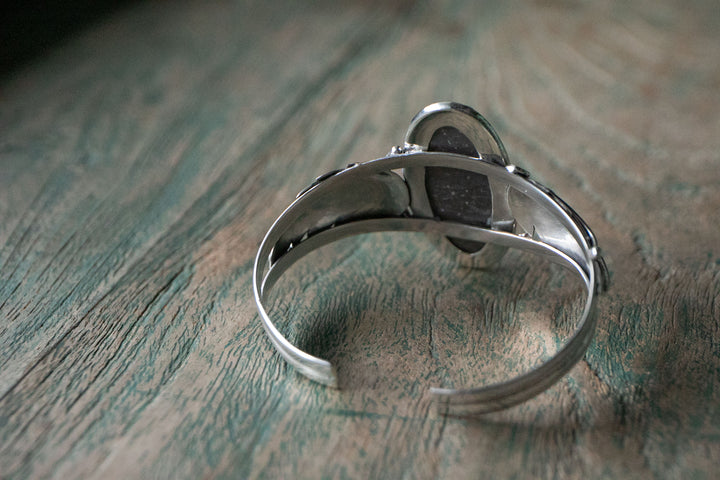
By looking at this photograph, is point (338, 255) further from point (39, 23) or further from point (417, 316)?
point (39, 23)

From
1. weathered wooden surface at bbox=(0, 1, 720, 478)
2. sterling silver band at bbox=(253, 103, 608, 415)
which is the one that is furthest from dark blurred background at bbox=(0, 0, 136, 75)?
sterling silver band at bbox=(253, 103, 608, 415)

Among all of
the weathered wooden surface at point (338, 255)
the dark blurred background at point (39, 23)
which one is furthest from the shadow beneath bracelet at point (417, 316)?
the dark blurred background at point (39, 23)

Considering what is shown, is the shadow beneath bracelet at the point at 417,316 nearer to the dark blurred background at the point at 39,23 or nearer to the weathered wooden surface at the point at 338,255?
the weathered wooden surface at the point at 338,255

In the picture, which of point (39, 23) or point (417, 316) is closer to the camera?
point (417, 316)

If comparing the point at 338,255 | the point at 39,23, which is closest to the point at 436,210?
the point at 338,255

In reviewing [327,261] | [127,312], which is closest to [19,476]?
[127,312]

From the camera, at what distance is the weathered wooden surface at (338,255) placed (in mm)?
557

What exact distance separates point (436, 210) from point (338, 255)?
0.39 ft

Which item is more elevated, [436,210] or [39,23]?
[39,23]

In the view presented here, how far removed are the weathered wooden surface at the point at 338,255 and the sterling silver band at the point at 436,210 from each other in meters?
0.03

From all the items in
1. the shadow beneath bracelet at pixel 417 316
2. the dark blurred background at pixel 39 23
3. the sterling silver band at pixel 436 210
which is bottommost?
the shadow beneath bracelet at pixel 417 316

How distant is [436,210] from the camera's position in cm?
75

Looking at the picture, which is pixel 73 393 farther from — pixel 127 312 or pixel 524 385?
pixel 524 385

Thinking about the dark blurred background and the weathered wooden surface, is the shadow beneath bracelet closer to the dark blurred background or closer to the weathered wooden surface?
the weathered wooden surface
